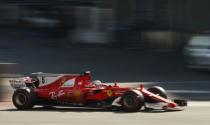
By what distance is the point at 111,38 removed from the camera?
3791 cm

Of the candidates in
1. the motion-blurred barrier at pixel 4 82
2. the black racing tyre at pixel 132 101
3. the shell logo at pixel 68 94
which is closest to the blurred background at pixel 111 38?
the motion-blurred barrier at pixel 4 82

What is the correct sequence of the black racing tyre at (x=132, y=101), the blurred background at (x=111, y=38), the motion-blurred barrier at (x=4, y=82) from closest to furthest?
the black racing tyre at (x=132, y=101)
the motion-blurred barrier at (x=4, y=82)
the blurred background at (x=111, y=38)

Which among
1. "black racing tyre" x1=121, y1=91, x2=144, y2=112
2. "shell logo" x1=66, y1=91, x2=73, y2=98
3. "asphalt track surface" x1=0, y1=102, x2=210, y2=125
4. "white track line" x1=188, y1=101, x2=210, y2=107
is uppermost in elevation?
"shell logo" x1=66, y1=91, x2=73, y2=98

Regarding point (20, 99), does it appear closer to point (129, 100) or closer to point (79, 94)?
point (79, 94)

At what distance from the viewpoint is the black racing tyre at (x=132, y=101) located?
13.7 metres

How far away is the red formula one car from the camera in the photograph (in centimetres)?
1391

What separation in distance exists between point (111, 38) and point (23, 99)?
23.4 metres

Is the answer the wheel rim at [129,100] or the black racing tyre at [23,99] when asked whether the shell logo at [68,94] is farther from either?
the wheel rim at [129,100]

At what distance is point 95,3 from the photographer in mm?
40625

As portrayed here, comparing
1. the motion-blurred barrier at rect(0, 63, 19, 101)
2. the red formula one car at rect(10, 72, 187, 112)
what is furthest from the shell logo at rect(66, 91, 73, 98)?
the motion-blurred barrier at rect(0, 63, 19, 101)

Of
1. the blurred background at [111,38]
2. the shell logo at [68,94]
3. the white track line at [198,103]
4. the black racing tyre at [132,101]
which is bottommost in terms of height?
the white track line at [198,103]

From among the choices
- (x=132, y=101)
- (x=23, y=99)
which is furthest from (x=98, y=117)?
(x=23, y=99)

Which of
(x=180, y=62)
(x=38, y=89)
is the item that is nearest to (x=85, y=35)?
(x=180, y=62)

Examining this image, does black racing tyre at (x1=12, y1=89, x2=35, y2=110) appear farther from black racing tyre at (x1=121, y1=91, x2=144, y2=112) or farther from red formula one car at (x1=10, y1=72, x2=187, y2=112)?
black racing tyre at (x1=121, y1=91, x2=144, y2=112)
